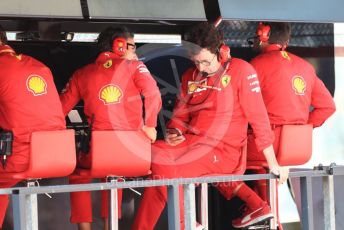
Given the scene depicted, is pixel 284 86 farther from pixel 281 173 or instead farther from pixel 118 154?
pixel 118 154

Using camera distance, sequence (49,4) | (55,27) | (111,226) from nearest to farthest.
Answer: (49,4) < (111,226) < (55,27)

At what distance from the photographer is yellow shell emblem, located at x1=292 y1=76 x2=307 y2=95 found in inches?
228

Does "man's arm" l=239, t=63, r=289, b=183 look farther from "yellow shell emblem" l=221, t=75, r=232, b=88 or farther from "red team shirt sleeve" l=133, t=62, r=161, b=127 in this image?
"red team shirt sleeve" l=133, t=62, r=161, b=127

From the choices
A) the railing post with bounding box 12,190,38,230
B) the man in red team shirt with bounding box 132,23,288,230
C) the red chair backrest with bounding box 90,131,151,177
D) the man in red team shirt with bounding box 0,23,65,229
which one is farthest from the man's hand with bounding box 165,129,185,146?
the railing post with bounding box 12,190,38,230

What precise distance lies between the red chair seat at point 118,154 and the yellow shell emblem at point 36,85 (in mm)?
379

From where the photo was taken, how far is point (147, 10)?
5262 millimetres

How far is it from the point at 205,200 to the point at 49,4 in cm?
155

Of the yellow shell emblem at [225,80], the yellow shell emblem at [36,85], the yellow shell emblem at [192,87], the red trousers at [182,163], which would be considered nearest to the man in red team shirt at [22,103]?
the yellow shell emblem at [36,85]

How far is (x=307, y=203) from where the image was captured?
5.19 m

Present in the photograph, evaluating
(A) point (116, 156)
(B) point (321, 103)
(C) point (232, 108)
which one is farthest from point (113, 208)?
(B) point (321, 103)

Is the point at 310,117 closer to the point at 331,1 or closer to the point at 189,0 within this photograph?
the point at 331,1

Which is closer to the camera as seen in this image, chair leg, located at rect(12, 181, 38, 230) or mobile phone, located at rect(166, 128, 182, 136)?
chair leg, located at rect(12, 181, 38, 230)

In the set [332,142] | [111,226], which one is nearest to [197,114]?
[111,226]

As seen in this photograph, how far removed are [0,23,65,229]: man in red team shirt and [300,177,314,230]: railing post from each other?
4.72ft
